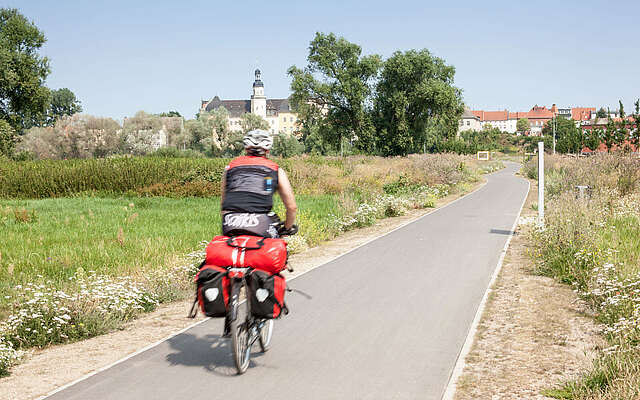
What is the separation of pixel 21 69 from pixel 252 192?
50.0 meters

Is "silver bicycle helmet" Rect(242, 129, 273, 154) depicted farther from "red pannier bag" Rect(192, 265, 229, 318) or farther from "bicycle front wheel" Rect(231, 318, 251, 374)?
"bicycle front wheel" Rect(231, 318, 251, 374)

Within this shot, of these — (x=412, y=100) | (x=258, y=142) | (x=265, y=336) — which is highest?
(x=412, y=100)

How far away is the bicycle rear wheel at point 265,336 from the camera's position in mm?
5906

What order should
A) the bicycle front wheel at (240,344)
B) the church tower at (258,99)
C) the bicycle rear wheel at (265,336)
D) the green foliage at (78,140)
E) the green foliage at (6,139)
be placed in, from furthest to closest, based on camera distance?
1. the church tower at (258,99)
2. the green foliage at (78,140)
3. the green foliage at (6,139)
4. the bicycle rear wheel at (265,336)
5. the bicycle front wheel at (240,344)

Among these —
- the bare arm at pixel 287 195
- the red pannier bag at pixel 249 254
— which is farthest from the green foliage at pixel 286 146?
the red pannier bag at pixel 249 254

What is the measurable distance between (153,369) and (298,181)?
973 inches

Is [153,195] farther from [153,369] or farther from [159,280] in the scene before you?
[153,369]

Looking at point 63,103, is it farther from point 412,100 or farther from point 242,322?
point 242,322

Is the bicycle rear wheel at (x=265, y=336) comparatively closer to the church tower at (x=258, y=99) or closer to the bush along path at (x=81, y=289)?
the bush along path at (x=81, y=289)

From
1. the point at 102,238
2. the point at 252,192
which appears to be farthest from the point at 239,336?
the point at 102,238

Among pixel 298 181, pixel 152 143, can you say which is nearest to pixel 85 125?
pixel 152 143

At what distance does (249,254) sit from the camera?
498cm

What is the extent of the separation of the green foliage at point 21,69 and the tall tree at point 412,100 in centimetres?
3364

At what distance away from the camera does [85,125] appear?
74125 mm
